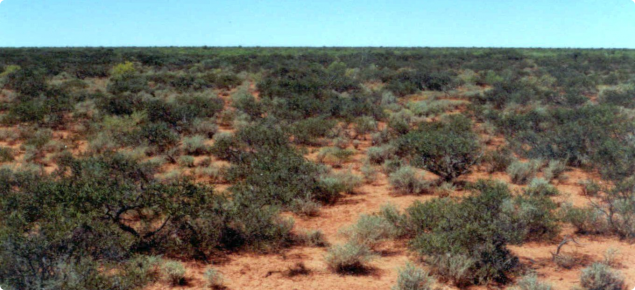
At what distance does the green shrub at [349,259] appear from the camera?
5.39 m

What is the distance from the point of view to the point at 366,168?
31.4 feet

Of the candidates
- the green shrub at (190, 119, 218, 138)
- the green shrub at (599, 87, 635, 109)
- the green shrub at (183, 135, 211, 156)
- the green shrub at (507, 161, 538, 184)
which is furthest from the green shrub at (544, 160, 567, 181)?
the green shrub at (599, 87, 635, 109)

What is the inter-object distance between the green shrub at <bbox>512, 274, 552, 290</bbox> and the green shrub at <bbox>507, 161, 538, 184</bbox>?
456 centimetres

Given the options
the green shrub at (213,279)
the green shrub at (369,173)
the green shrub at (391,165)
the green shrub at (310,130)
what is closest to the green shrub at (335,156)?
the green shrub at (369,173)

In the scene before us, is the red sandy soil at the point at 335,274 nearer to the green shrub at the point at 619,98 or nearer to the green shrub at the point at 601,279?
the green shrub at the point at 601,279

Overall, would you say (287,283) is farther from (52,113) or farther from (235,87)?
(235,87)

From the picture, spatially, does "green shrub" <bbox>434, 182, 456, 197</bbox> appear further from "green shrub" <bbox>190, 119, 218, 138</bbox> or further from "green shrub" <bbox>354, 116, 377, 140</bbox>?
"green shrub" <bbox>190, 119, 218, 138</bbox>

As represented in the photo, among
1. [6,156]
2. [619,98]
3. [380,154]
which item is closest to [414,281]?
[380,154]

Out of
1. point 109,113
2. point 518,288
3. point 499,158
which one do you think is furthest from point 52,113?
point 518,288

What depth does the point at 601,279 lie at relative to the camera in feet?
15.5

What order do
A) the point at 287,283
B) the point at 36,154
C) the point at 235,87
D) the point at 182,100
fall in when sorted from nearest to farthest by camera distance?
the point at 287,283 → the point at 36,154 → the point at 182,100 → the point at 235,87

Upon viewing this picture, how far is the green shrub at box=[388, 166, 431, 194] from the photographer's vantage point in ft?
27.5

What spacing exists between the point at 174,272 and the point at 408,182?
15.7 ft

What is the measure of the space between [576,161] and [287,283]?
794 cm
